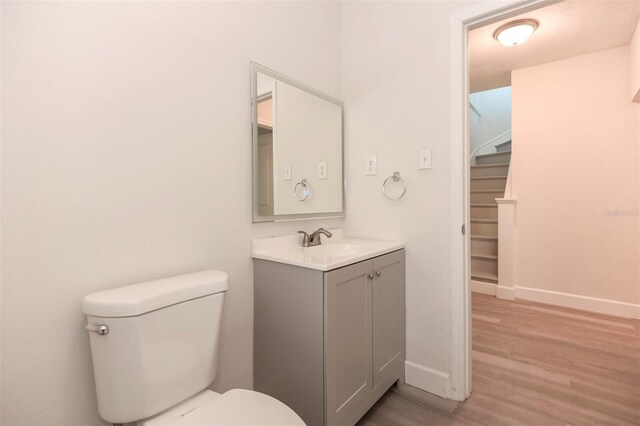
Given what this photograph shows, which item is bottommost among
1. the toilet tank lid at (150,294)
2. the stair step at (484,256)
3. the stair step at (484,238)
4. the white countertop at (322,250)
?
the stair step at (484,256)

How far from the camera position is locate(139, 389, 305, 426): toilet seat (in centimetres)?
87

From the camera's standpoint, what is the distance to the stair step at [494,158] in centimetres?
441

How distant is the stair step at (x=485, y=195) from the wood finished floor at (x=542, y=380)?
65.8 inches

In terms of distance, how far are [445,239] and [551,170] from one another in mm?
2221

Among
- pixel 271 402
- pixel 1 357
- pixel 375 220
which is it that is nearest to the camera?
pixel 1 357

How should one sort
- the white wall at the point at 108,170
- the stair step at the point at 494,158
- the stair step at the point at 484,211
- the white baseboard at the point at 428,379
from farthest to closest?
the stair step at the point at 494,158 < the stair step at the point at 484,211 < the white baseboard at the point at 428,379 < the white wall at the point at 108,170

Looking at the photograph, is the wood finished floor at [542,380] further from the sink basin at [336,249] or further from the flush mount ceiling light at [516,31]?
the flush mount ceiling light at [516,31]

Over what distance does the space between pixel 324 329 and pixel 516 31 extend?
2618 millimetres

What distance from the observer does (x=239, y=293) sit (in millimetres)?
1427

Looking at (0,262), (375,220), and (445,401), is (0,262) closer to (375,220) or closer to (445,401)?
(375,220)

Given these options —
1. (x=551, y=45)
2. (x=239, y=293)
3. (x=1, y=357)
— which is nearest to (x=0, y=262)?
(x=1, y=357)

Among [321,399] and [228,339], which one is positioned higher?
[228,339]

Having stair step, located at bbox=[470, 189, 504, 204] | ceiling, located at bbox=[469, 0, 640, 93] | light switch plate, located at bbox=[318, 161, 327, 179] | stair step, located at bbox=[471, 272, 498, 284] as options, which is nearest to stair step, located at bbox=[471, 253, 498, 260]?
stair step, located at bbox=[471, 272, 498, 284]

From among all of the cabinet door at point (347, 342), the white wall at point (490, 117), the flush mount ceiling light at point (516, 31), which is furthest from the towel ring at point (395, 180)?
the white wall at point (490, 117)
